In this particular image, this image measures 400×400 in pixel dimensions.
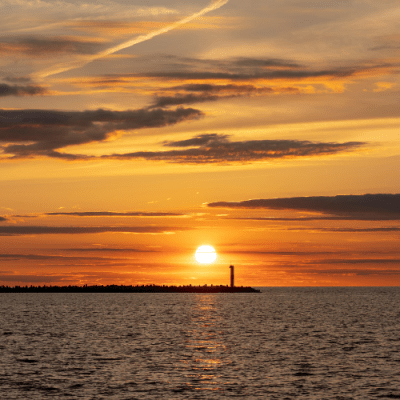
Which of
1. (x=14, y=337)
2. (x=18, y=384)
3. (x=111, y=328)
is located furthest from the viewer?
(x=111, y=328)

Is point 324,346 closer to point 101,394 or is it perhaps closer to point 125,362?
point 125,362

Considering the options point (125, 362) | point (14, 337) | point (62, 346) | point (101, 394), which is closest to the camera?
point (101, 394)

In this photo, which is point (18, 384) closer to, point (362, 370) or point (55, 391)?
point (55, 391)

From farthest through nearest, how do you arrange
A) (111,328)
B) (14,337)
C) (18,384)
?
1. (111,328)
2. (14,337)
3. (18,384)

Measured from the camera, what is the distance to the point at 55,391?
165ft

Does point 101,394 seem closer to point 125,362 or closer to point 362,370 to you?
point 125,362

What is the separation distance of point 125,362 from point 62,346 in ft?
59.1

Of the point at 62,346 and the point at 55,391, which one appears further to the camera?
the point at 62,346

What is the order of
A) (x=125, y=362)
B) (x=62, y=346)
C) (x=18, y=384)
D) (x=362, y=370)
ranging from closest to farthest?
(x=18, y=384)
(x=362, y=370)
(x=125, y=362)
(x=62, y=346)

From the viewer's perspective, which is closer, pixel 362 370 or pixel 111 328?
pixel 362 370

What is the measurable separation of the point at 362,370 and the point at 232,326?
2197 inches

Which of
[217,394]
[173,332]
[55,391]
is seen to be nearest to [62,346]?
[173,332]

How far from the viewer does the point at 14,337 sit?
9281 centimetres

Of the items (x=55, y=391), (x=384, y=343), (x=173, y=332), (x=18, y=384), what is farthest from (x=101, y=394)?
(x=173, y=332)
